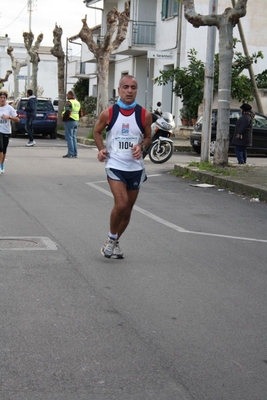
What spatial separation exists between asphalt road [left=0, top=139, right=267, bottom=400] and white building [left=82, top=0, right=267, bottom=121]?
20.4 meters

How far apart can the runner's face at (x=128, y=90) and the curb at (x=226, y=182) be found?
6638mm

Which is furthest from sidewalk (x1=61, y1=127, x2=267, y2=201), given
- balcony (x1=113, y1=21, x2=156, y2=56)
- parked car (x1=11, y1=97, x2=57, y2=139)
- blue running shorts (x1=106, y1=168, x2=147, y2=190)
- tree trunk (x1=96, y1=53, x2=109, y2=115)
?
balcony (x1=113, y1=21, x2=156, y2=56)

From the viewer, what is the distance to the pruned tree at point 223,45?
16.9 metres

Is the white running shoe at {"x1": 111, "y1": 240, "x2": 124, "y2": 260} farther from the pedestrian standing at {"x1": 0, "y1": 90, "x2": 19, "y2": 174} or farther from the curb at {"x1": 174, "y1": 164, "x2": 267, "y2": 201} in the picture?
the pedestrian standing at {"x1": 0, "y1": 90, "x2": 19, "y2": 174}

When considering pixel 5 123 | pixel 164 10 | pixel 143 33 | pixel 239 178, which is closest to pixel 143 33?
pixel 143 33

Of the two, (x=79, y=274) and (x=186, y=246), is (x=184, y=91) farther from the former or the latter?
(x=79, y=274)

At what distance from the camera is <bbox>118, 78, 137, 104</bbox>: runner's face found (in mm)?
7602

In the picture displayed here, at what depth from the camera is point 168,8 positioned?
113 ft

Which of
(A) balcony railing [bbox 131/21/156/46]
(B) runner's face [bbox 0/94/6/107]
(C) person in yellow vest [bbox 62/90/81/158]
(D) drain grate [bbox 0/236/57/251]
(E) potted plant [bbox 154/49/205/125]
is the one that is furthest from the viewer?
(A) balcony railing [bbox 131/21/156/46]

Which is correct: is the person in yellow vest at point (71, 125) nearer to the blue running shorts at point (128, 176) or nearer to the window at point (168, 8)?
the window at point (168, 8)

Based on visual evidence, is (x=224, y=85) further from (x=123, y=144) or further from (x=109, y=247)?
(x=109, y=247)

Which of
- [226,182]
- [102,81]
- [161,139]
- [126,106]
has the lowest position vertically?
[226,182]

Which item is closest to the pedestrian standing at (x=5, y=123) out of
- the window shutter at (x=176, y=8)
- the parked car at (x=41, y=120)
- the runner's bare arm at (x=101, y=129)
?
the runner's bare arm at (x=101, y=129)

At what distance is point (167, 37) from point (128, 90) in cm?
2767
